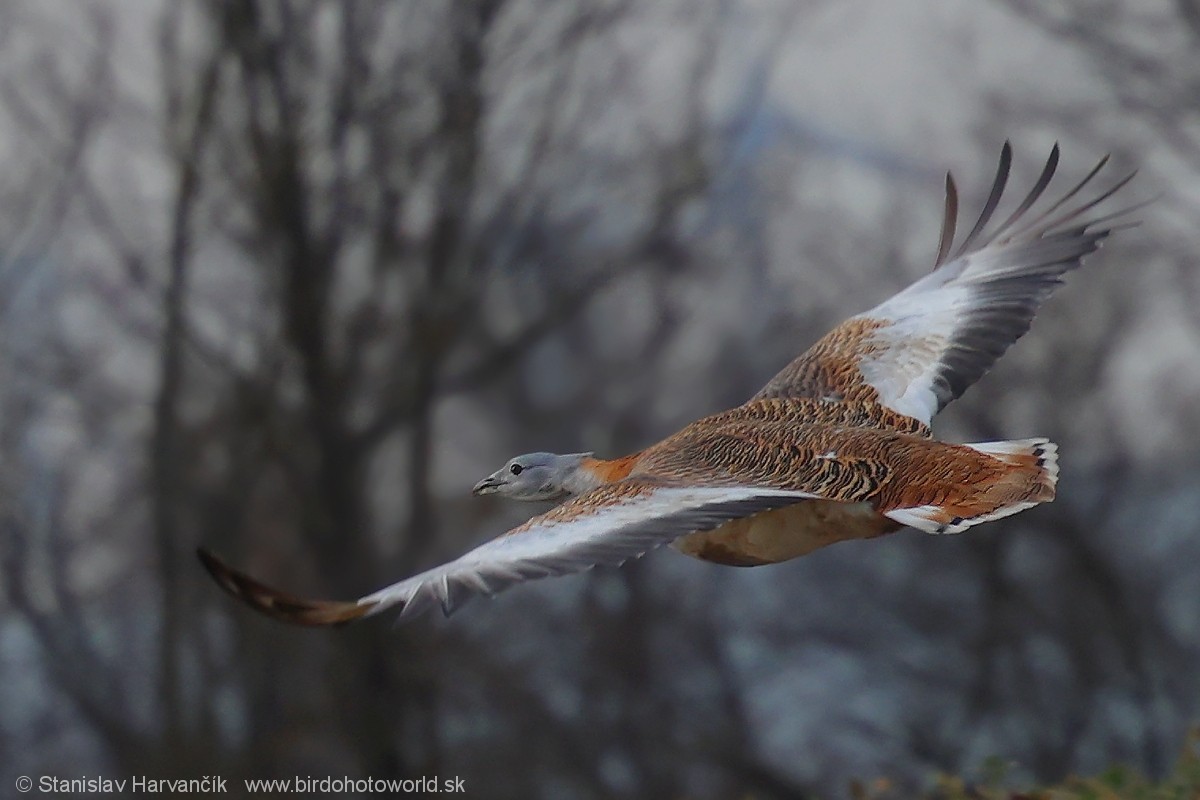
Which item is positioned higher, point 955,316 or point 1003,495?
point 955,316

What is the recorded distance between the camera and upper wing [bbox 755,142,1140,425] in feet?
13.3

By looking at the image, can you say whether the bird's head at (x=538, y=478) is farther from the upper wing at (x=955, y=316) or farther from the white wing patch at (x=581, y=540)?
the upper wing at (x=955, y=316)

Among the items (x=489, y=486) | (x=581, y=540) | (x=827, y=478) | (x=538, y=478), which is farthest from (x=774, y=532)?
(x=489, y=486)

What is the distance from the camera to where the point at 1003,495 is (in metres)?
3.22

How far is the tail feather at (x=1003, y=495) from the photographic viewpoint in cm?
311

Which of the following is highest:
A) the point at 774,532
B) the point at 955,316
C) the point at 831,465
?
the point at 955,316

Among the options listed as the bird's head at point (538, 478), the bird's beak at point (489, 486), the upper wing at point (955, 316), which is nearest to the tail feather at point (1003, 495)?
the upper wing at point (955, 316)

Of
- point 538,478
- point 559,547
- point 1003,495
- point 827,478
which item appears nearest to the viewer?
point 559,547

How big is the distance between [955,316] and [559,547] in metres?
1.70

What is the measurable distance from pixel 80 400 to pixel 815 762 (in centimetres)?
588

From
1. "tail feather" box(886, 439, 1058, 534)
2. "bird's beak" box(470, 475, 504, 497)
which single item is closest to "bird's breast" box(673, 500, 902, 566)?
"tail feather" box(886, 439, 1058, 534)

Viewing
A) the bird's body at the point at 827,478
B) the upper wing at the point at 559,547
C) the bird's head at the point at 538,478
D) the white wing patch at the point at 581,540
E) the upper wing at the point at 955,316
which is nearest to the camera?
the upper wing at the point at 559,547

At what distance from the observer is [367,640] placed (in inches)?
476

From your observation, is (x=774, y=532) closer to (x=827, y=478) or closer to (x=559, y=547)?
(x=827, y=478)
